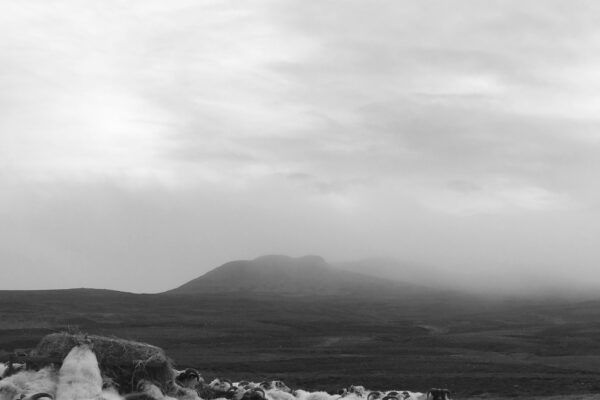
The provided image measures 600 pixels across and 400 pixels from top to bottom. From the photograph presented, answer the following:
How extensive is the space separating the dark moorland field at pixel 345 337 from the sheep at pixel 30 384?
1471 mm

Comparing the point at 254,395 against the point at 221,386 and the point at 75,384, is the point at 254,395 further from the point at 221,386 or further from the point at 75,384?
the point at 75,384

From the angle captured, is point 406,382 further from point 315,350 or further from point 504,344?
point 504,344

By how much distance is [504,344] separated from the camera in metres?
80.1

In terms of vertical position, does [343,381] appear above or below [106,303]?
below

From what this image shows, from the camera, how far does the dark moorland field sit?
48406 mm

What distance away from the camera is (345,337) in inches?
3479

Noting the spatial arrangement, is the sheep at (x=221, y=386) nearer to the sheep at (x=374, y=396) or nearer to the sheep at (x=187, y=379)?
the sheep at (x=187, y=379)

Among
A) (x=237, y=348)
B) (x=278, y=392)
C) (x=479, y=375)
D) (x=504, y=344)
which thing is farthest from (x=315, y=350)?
(x=278, y=392)

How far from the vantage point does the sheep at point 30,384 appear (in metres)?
14.4

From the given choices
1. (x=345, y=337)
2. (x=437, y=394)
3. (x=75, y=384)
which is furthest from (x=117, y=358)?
(x=345, y=337)

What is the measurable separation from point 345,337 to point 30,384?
→ 75073 millimetres

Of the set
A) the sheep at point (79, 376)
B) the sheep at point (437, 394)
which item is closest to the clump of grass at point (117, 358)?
the sheep at point (79, 376)

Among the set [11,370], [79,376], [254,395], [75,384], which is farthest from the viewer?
[254,395]

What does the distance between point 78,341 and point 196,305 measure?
122105 millimetres
